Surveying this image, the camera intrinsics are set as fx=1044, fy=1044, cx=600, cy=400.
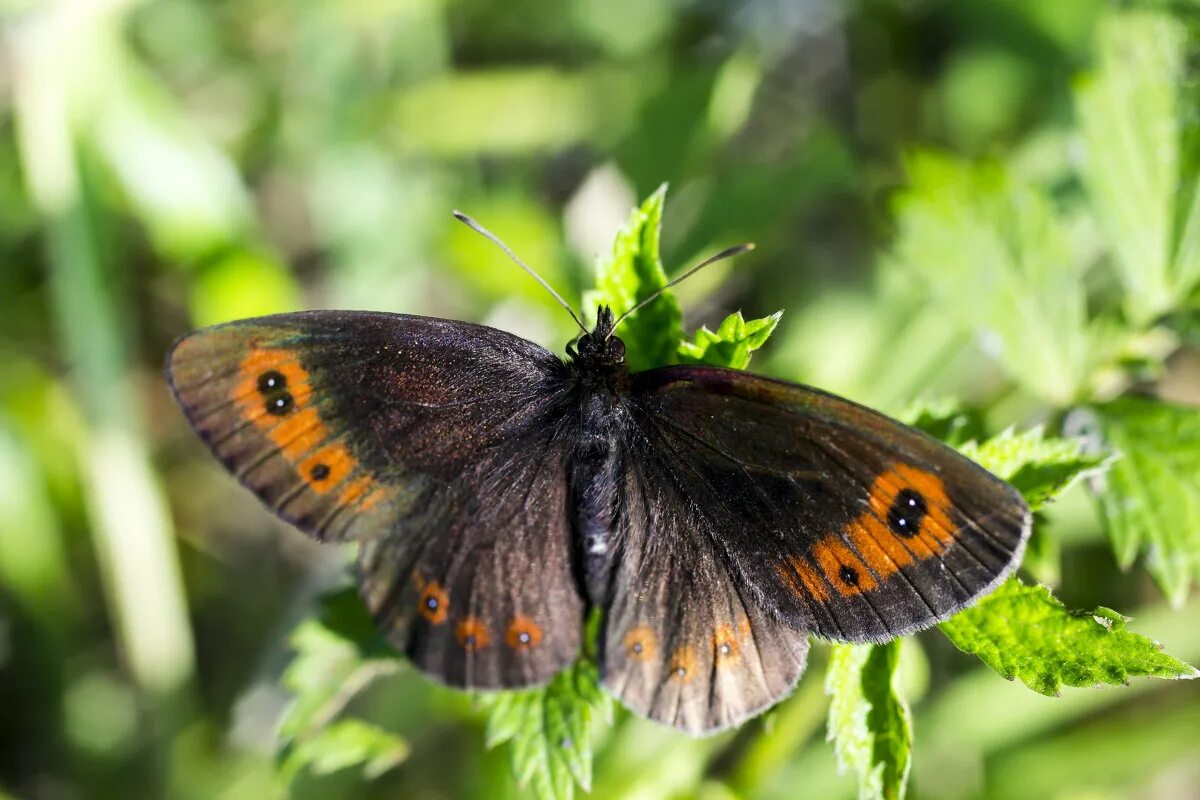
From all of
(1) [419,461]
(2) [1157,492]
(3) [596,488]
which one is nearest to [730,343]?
(3) [596,488]

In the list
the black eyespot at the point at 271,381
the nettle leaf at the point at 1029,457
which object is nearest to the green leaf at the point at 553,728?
the black eyespot at the point at 271,381

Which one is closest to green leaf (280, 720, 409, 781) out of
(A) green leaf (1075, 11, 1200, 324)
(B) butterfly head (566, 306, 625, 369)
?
(B) butterfly head (566, 306, 625, 369)

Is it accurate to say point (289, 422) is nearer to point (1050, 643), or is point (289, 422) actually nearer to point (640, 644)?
point (640, 644)

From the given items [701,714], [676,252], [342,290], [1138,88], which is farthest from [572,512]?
[342,290]

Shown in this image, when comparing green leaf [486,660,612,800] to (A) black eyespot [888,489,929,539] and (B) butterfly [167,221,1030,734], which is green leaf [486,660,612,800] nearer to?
(B) butterfly [167,221,1030,734]

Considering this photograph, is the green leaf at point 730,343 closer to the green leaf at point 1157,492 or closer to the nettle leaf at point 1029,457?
the nettle leaf at point 1029,457

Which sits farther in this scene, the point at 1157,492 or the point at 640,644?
the point at 1157,492
